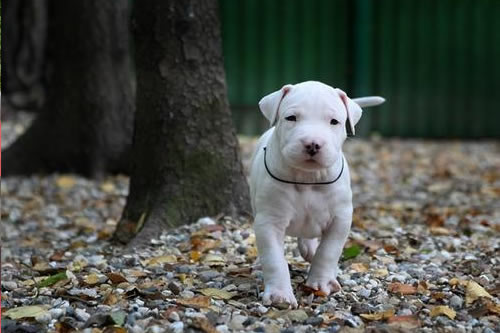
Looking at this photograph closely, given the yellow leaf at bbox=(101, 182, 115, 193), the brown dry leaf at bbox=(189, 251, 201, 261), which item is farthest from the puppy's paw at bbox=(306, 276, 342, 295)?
the yellow leaf at bbox=(101, 182, 115, 193)

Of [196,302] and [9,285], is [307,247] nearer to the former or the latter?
[196,302]

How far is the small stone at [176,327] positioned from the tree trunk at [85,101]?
199 inches

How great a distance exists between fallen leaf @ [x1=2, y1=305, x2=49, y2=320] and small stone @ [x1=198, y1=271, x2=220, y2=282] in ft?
2.90

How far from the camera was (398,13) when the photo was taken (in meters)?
11.8

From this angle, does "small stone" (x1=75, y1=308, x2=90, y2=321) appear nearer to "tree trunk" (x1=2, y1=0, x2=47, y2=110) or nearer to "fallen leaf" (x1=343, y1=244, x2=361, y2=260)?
"fallen leaf" (x1=343, y1=244, x2=361, y2=260)

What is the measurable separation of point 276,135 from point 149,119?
75.3 inches

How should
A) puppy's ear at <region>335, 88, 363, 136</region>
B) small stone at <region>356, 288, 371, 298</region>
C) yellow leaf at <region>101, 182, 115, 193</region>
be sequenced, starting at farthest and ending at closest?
1. yellow leaf at <region>101, 182, 115, 193</region>
2. small stone at <region>356, 288, 371, 298</region>
3. puppy's ear at <region>335, 88, 363, 136</region>

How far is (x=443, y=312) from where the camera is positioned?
3850 mm

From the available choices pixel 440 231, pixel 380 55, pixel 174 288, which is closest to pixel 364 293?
pixel 174 288

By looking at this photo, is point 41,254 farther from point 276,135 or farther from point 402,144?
point 402,144

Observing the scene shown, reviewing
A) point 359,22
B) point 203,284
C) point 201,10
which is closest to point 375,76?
point 359,22

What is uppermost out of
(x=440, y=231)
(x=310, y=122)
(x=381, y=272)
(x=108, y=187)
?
(x=310, y=122)

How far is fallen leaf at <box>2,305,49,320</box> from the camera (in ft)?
12.1

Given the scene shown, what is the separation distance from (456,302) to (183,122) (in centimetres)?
232
